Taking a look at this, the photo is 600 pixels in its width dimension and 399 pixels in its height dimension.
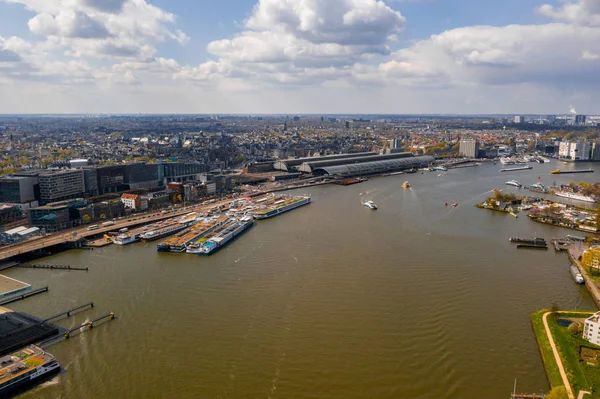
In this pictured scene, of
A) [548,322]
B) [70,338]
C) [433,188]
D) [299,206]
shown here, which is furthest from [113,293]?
[433,188]

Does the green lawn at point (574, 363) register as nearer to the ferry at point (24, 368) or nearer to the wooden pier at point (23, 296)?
the ferry at point (24, 368)

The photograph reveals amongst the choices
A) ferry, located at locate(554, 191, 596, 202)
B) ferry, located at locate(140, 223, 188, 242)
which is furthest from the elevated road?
ferry, located at locate(554, 191, 596, 202)

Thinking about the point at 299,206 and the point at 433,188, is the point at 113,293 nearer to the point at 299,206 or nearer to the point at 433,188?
the point at 299,206

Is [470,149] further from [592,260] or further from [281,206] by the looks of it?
[592,260]

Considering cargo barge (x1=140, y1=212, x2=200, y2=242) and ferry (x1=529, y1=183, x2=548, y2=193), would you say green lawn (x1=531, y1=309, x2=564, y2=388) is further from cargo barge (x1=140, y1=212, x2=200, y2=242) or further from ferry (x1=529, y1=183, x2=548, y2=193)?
ferry (x1=529, y1=183, x2=548, y2=193)

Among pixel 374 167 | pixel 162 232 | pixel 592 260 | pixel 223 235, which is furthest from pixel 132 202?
pixel 374 167

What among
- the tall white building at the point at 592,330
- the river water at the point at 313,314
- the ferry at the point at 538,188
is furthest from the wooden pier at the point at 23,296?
the ferry at the point at 538,188
